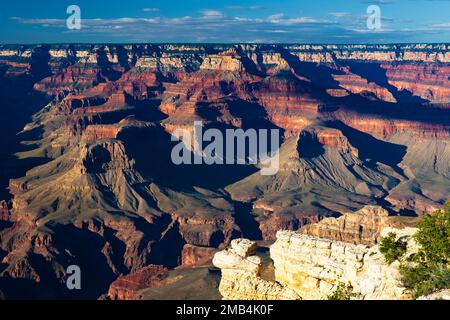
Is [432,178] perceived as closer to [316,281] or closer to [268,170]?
[268,170]

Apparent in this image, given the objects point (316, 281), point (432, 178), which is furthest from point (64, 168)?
point (316, 281)

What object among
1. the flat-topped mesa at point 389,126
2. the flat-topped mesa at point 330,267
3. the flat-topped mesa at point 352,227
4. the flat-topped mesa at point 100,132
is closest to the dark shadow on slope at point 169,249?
the flat-topped mesa at point 352,227

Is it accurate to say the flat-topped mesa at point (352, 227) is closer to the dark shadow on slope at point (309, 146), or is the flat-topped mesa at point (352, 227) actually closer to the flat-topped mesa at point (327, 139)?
the dark shadow on slope at point (309, 146)

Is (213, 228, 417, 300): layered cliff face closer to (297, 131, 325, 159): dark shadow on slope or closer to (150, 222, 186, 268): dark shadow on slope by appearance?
(150, 222, 186, 268): dark shadow on slope

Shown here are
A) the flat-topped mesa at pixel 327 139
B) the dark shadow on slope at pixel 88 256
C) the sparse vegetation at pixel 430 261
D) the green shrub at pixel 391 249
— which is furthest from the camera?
the flat-topped mesa at pixel 327 139

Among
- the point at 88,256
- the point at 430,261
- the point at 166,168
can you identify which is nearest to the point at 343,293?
the point at 430,261
